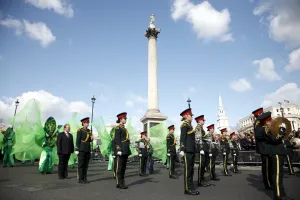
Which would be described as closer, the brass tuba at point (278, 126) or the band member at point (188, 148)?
the brass tuba at point (278, 126)

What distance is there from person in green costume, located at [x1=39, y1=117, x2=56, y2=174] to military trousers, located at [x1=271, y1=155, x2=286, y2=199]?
419 inches

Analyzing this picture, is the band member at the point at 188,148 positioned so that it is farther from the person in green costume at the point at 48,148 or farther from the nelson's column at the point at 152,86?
the nelson's column at the point at 152,86

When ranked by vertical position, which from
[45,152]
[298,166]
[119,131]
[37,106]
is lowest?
[298,166]

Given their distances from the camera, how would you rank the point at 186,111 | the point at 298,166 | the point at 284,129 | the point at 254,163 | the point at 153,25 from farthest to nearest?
the point at 153,25 < the point at 254,163 < the point at 298,166 < the point at 186,111 < the point at 284,129

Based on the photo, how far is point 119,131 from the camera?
27.3 ft

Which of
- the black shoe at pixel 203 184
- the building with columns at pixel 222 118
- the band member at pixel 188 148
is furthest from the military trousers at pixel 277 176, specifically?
the building with columns at pixel 222 118

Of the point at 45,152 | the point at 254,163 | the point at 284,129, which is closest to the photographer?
the point at 284,129

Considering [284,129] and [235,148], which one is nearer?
[284,129]

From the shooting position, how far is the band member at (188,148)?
270 inches

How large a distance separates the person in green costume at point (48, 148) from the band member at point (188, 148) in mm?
8165

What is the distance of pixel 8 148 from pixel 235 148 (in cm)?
1552

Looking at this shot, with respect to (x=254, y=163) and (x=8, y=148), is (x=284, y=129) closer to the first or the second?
(x=254, y=163)

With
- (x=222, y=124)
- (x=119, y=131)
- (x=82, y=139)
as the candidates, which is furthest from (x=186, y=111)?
(x=222, y=124)

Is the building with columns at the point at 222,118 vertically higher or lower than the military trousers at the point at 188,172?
higher
